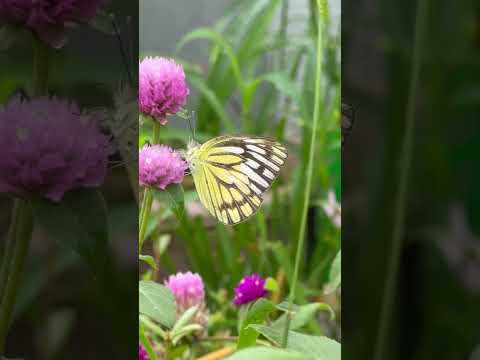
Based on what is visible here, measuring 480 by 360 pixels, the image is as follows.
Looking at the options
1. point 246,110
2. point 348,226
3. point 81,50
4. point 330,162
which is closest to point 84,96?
point 81,50

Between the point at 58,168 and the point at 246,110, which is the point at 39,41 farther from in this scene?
the point at 246,110

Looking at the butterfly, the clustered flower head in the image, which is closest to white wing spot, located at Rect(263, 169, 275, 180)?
the butterfly

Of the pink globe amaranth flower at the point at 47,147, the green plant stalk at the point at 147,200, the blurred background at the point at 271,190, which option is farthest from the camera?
the blurred background at the point at 271,190

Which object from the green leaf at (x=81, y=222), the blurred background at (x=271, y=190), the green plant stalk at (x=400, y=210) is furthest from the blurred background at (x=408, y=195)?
the blurred background at (x=271, y=190)

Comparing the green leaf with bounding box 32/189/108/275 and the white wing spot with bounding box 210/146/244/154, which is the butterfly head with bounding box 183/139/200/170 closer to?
the white wing spot with bounding box 210/146/244/154

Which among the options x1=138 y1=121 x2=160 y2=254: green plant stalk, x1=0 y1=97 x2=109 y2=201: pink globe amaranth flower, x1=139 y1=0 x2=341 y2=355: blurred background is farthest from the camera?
x1=139 y1=0 x2=341 y2=355: blurred background

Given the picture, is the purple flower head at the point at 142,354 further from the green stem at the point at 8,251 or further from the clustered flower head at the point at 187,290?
the green stem at the point at 8,251
